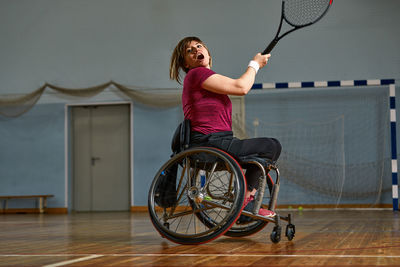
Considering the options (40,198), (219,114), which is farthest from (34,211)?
(219,114)

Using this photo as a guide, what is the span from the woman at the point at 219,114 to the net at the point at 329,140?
4.74m

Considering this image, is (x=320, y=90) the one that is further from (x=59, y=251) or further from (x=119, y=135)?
A: (x=59, y=251)

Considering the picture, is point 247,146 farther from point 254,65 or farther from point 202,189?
point 254,65

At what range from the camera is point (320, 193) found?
707 centimetres

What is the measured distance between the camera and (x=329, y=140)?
7.29 meters

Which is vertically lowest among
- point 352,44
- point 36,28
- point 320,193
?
point 320,193

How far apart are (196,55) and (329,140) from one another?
520 cm

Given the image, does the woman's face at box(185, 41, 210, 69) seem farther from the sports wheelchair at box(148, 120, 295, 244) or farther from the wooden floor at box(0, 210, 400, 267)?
the wooden floor at box(0, 210, 400, 267)

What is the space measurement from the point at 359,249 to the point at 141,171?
631 cm

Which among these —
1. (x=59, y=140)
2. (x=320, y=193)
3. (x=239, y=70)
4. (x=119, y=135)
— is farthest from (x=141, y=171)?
(x=320, y=193)

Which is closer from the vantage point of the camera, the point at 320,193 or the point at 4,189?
the point at 320,193

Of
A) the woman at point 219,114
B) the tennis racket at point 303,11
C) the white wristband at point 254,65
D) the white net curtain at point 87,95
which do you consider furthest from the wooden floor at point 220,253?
the white net curtain at point 87,95

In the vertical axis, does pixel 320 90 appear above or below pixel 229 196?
above

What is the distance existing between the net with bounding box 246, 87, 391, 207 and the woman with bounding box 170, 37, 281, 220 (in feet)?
15.5
